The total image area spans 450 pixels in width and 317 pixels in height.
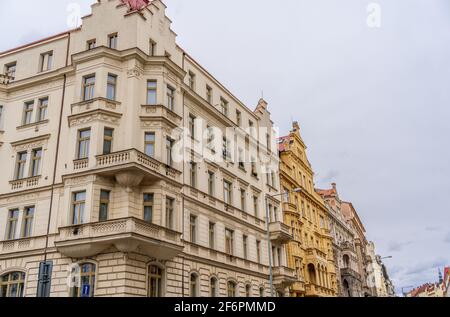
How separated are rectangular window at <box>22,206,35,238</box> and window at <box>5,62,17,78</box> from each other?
11216mm

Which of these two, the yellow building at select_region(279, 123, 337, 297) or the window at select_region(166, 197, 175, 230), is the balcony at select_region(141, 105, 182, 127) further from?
the yellow building at select_region(279, 123, 337, 297)

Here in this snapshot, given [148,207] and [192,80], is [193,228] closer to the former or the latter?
[148,207]

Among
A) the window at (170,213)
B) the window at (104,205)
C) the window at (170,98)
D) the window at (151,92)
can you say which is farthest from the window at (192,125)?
the window at (104,205)

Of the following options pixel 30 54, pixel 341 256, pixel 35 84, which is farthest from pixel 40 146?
pixel 341 256

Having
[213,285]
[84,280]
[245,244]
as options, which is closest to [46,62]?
[84,280]

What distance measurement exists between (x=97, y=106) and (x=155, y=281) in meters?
11.3

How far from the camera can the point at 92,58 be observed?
97.1 ft

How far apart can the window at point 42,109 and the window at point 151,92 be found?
297 inches

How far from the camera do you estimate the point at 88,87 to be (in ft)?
97.3
